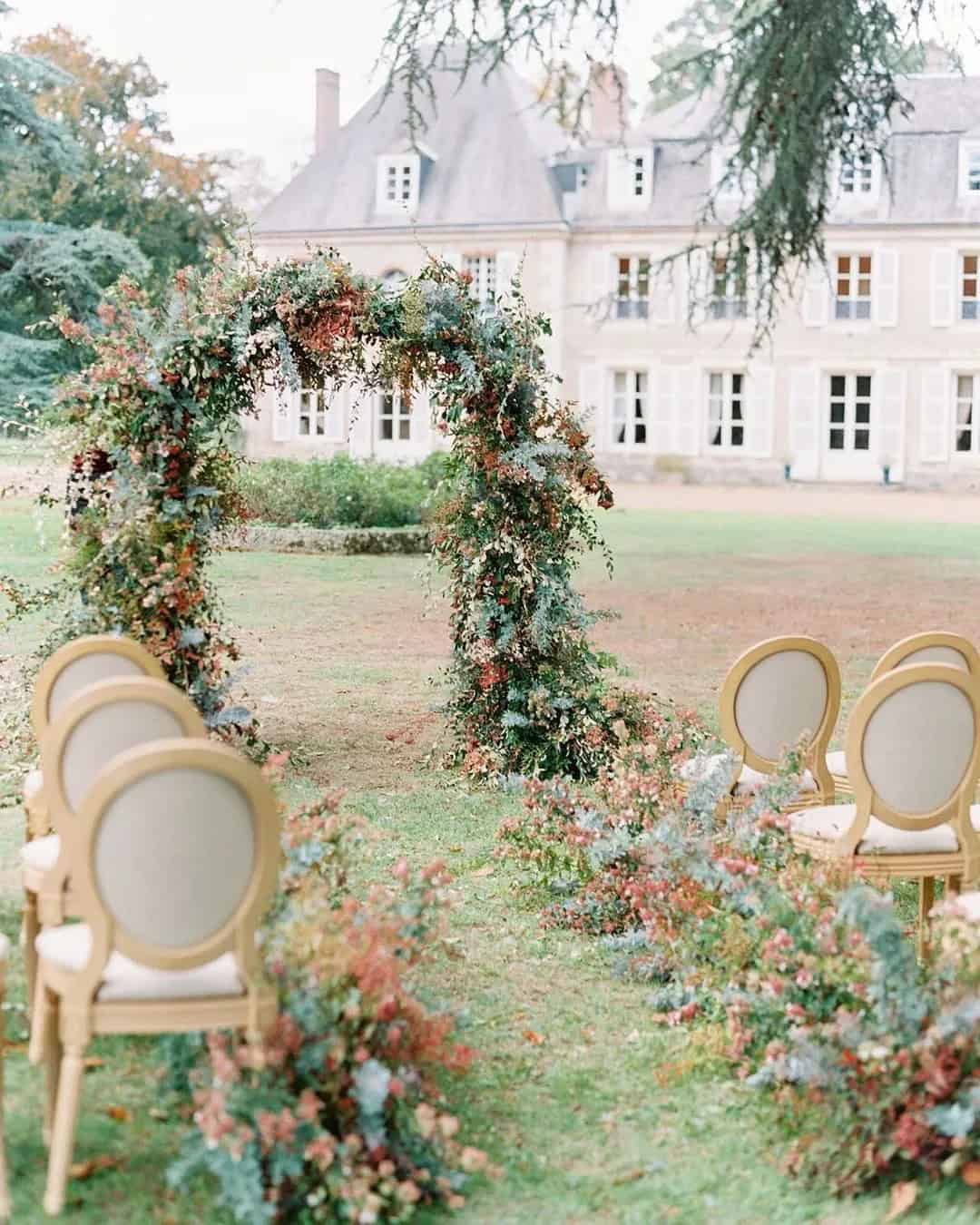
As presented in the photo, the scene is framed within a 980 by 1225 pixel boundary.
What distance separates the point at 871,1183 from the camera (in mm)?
3799

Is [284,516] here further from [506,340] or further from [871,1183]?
[871,1183]

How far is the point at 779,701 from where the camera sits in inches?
244

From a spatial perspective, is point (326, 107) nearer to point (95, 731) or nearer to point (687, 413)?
point (687, 413)

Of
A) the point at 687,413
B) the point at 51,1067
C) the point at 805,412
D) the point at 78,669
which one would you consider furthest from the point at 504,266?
the point at 51,1067

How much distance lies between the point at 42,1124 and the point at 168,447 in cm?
444

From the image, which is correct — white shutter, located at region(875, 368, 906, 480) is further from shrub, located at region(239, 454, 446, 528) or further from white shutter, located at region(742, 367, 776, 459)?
shrub, located at region(239, 454, 446, 528)

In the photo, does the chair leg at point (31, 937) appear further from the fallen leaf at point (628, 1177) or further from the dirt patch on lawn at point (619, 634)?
the dirt patch on lawn at point (619, 634)

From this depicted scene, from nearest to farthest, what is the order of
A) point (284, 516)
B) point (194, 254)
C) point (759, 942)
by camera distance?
point (759, 942)
point (284, 516)
point (194, 254)

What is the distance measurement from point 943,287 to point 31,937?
32.3 m

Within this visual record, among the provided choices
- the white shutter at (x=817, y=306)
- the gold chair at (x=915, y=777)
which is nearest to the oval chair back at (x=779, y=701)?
the gold chair at (x=915, y=777)

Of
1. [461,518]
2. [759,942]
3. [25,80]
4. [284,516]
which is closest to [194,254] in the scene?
[25,80]

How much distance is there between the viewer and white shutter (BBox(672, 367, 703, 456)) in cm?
3538

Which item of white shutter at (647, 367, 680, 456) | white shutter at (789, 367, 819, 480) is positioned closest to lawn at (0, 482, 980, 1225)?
white shutter at (789, 367, 819, 480)

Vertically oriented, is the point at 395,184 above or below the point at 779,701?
above
